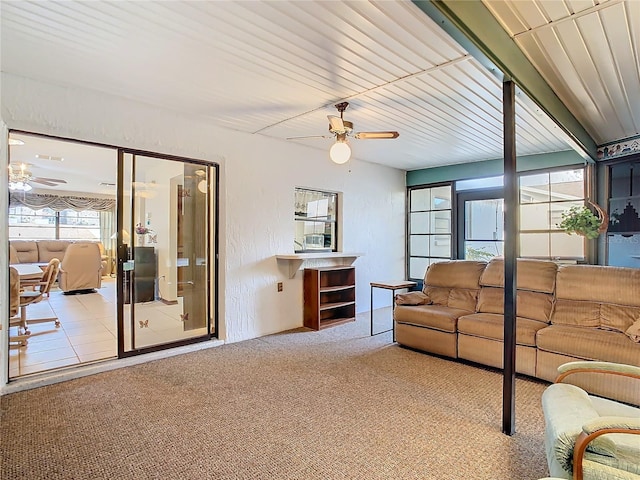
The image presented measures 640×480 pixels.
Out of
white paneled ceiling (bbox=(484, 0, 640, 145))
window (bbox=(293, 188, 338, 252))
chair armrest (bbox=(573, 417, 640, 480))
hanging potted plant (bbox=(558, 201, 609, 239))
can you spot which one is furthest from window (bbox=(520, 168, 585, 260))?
chair armrest (bbox=(573, 417, 640, 480))

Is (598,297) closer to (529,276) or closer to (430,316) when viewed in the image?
(529,276)

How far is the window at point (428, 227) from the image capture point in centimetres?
636

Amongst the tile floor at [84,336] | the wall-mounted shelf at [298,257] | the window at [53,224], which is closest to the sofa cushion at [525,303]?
the wall-mounted shelf at [298,257]

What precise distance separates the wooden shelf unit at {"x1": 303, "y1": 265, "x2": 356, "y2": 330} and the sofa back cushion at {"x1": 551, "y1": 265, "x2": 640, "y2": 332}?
106 inches

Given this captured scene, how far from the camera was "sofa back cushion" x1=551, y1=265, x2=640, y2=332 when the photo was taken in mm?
3117

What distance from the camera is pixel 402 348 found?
401 centimetres

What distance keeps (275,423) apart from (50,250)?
938 centimetres

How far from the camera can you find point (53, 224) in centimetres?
980

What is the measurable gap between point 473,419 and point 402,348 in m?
1.58

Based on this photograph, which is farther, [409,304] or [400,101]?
[409,304]

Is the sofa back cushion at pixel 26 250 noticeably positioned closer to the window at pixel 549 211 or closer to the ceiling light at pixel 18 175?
the ceiling light at pixel 18 175

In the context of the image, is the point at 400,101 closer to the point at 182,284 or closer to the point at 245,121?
the point at 245,121

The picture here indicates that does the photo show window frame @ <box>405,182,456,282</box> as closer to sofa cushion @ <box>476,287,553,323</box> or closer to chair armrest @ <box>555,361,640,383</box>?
sofa cushion @ <box>476,287,553,323</box>

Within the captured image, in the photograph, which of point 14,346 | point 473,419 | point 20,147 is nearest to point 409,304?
point 473,419
